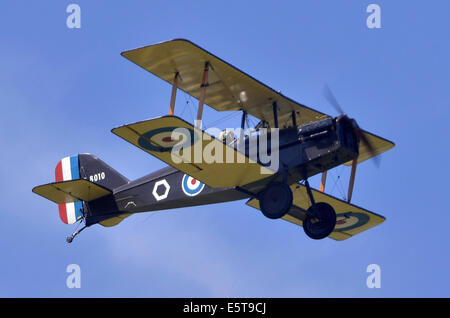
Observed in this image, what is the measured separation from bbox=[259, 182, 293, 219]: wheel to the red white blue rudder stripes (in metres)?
Answer: 4.72

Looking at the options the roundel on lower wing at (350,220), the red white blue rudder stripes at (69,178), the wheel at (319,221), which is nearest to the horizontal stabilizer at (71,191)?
the red white blue rudder stripes at (69,178)

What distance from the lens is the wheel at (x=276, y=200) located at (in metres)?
15.7

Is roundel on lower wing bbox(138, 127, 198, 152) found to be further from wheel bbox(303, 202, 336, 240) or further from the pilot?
wheel bbox(303, 202, 336, 240)

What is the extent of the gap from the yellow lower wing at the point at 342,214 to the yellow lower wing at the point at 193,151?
6.41 ft

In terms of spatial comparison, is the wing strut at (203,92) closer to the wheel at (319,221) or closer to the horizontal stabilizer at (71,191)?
the wheel at (319,221)

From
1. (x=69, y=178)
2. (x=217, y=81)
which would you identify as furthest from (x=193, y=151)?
(x=69, y=178)

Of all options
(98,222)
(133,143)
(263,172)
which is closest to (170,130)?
(133,143)

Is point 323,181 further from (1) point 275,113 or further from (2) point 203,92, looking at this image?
(2) point 203,92

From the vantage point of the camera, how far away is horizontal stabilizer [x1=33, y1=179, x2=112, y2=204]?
17516 millimetres

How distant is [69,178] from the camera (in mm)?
19656

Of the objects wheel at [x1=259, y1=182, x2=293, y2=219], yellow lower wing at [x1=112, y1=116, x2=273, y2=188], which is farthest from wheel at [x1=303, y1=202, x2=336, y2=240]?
yellow lower wing at [x1=112, y1=116, x2=273, y2=188]
